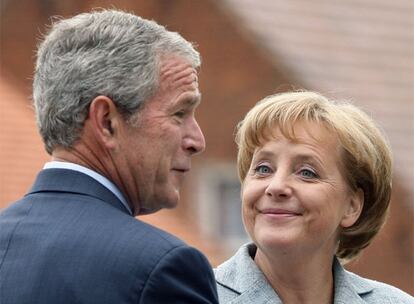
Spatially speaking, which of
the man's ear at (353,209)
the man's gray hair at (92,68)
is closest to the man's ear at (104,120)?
the man's gray hair at (92,68)

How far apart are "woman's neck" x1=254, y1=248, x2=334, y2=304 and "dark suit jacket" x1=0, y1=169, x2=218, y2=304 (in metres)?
0.83

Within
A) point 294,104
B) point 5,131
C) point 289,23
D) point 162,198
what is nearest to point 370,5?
point 289,23

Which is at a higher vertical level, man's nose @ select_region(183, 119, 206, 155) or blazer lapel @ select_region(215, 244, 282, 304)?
man's nose @ select_region(183, 119, 206, 155)

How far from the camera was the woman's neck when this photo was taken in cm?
418

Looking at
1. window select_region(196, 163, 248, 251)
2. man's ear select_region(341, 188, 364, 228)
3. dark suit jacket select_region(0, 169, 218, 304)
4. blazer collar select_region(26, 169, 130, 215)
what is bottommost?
window select_region(196, 163, 248, 251)

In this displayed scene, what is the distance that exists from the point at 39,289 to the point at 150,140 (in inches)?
19.3

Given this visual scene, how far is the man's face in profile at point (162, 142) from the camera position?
3.46m

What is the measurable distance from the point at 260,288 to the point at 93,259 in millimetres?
1002

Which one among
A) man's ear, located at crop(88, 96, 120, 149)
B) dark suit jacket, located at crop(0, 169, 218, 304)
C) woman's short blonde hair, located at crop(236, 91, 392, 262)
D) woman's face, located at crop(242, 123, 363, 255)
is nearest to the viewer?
dark suit jacket, located at crop(0, 169, 218, 304)

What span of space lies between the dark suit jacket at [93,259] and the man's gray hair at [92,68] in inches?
8.0

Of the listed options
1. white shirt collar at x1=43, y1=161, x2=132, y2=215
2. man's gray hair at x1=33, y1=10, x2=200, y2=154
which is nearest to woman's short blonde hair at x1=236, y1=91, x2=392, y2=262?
man's gray hair at x1=33, y1=10, x2=200, y2=154

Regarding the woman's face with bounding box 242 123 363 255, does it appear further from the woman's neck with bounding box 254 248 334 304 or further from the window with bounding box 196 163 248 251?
the window with bounding box 196 163 248 251

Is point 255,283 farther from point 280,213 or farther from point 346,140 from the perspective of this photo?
point 346,140

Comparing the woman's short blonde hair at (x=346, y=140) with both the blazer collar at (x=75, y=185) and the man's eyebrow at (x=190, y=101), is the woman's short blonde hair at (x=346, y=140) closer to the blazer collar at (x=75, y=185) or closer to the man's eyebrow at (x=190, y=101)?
the man's eyebrow at (x=190, y=101)
